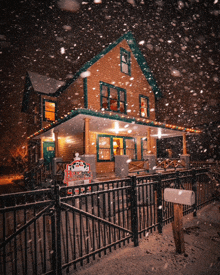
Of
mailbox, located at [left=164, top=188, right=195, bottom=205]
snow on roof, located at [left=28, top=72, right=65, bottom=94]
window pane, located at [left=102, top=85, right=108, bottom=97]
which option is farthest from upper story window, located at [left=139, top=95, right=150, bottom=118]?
mailbox, located at [left=164, top=188, right=195, bottom=205]

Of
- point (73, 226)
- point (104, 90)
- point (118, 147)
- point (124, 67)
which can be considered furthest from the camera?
point (124, 67)

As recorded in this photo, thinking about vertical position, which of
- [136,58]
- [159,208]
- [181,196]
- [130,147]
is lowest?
[159,208]

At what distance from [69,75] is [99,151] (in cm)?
813

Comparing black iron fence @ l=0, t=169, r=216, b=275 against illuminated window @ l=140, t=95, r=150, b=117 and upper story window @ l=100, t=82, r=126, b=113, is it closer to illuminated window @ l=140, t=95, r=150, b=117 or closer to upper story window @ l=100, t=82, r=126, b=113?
upper story window @ l=100, t=82, r=126, b=113

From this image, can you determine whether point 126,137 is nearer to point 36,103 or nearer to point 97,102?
point 97,102

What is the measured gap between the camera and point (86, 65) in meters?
11.9

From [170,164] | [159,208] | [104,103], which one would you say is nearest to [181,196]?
[159,208]

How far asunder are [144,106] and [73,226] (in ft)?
47.2

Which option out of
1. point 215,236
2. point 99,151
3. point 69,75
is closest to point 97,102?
point 99,151

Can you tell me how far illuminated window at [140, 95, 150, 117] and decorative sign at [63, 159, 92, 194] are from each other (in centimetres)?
1066

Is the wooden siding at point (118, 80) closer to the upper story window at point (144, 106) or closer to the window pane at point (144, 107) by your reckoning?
the upper story window at point (144, 106)

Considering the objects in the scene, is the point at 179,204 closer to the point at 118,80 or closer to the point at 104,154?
the point at 104,154

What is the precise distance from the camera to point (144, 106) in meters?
15.9

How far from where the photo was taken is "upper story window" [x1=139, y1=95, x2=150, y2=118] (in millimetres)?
15633
